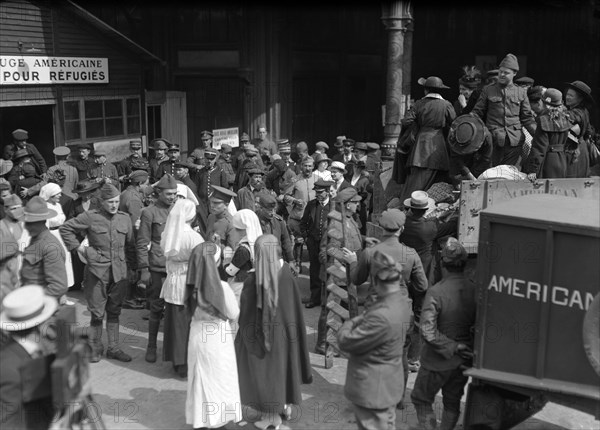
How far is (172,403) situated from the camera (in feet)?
22.2

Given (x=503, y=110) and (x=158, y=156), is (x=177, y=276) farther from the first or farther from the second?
(x=158, y=156)

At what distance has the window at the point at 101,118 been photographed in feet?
47.4

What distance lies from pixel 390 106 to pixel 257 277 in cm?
824

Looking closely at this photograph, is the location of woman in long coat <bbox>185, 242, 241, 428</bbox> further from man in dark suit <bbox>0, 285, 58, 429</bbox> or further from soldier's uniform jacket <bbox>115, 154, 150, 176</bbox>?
soldier's uniform jacket <bbox>115, 154, 150, 176</bbox>

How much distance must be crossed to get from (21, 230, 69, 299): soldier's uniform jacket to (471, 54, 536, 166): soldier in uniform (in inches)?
219

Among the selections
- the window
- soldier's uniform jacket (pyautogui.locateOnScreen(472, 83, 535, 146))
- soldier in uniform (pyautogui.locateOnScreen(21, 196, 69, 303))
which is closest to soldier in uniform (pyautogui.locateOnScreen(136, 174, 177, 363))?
soldier in uniform (pyautogui.locateOnScreen(21, 196, 69, 303))

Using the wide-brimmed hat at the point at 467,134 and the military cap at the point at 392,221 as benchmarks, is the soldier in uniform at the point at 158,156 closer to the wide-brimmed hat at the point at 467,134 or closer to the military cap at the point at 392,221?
the wide-brimmed hat at the point at 467,134

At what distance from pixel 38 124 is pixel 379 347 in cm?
1170

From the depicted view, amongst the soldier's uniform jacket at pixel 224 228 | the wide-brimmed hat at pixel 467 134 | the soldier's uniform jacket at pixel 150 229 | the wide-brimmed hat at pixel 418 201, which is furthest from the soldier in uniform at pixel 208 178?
the wide-brimmed hat at pixel 418 201

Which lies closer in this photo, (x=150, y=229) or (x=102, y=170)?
(x=150, y=229)

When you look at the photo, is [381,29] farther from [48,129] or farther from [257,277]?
[257,277]

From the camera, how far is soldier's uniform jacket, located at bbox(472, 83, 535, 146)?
9070 mm

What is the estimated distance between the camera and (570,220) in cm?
498

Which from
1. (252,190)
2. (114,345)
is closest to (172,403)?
(114,345)
